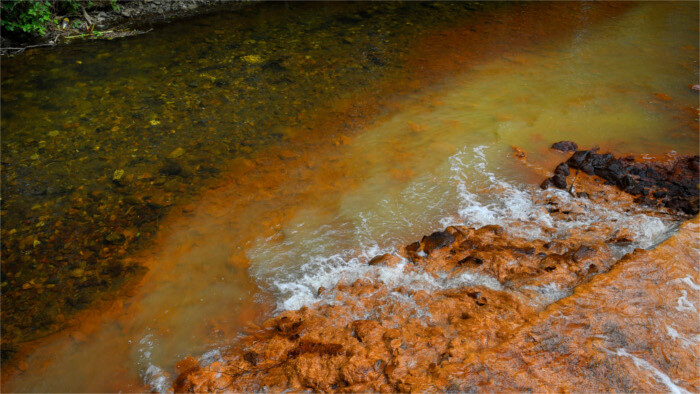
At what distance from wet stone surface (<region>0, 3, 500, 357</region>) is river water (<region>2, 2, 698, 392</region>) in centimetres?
4

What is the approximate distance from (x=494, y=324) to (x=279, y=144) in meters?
3.92

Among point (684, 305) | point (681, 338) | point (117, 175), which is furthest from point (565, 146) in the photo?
point (117, 175)

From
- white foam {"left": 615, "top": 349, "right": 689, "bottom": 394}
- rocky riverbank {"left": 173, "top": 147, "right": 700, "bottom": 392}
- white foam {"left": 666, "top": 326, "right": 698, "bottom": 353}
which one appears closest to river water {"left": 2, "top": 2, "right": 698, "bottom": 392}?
rocky riverbank {"left": 173, "top": 147, "right": 700, "bottom": 392}

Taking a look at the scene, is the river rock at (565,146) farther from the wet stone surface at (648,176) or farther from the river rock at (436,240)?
the river rock at (436,240)

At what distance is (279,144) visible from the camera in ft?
19.6

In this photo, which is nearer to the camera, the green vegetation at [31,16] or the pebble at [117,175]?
the pebble at [117,175]

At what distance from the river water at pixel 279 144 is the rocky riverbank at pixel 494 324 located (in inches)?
10.3

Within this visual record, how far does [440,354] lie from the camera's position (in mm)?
2949

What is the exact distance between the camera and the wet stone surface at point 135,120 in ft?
13.7

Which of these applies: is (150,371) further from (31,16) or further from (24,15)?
(31,16)

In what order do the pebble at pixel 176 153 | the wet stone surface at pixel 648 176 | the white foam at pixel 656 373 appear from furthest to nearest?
the pebble at pixel 176 153, the wet stone surface at pixel 648 176, the white foam at pixel 656 373

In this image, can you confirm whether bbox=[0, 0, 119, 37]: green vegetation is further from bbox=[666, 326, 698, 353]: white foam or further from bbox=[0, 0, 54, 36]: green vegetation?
bbox=[666, 326, 698, 353]: white foam

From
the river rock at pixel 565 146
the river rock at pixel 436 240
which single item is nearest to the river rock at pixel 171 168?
the river rock at pixel 436 240

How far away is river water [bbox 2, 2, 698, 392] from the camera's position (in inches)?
151
